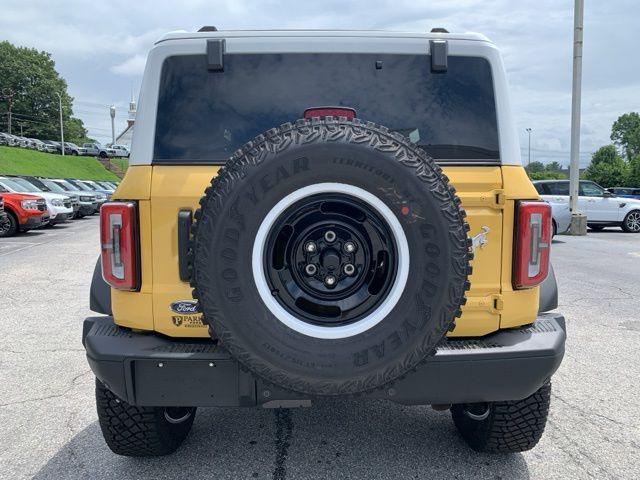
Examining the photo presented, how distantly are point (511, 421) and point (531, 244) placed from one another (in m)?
0.95

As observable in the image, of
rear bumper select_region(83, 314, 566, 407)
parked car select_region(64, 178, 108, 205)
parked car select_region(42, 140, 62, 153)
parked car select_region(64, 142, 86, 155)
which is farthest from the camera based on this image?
parked car select_region(64, 142, 86, 155)

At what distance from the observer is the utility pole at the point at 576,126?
16.1 meters

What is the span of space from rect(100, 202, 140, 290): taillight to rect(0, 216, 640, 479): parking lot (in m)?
1.07

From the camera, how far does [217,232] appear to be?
1.94 meters

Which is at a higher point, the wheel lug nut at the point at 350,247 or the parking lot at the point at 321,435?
the wheel lug nut at the point at 350,247

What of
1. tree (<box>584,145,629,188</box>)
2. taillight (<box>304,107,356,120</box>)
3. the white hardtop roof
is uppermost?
tree (<box>584,145,629,188</box>)

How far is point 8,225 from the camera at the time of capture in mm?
14555

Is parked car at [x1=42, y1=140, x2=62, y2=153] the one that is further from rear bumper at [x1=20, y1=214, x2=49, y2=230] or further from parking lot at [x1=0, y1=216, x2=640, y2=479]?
parking lot at [x1=0, y1=216, x2=640, y2=479]

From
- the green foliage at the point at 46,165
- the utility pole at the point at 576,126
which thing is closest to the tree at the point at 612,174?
the utility pole at the point at 576,126

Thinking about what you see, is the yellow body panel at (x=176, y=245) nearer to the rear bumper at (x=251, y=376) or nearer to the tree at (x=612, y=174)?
the rear bumper at (x=251, y=376)

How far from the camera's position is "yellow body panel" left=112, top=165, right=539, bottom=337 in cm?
227

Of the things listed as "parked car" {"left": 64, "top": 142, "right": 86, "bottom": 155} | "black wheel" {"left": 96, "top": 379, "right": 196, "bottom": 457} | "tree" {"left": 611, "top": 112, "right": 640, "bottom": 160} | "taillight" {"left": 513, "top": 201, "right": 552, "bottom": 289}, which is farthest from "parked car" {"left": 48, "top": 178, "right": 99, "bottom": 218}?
"tree" {"left": 611, "top": 112, "right": 640, "bottom": 160}

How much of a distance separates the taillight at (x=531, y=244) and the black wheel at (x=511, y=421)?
622mm

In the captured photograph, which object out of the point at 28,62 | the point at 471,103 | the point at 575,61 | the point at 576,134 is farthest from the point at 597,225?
the point at 28,62
